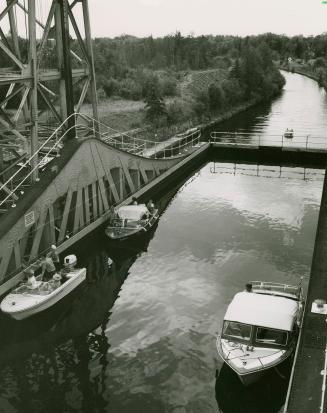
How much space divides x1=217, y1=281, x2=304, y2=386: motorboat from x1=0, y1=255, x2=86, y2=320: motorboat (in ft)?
25.2

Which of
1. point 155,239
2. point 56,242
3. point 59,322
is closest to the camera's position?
point 59,322

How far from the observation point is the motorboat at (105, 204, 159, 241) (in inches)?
1126

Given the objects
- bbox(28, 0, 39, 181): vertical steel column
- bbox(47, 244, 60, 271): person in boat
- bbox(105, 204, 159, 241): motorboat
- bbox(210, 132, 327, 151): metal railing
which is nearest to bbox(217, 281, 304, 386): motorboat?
bbox(47, 244, 60, 271): person in boat

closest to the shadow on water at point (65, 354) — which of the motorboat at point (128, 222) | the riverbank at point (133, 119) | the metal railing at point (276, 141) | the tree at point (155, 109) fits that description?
the motorboat at point (128, 222)

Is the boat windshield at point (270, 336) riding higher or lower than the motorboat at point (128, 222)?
higher

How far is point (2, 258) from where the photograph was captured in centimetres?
2116

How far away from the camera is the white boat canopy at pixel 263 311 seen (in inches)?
663

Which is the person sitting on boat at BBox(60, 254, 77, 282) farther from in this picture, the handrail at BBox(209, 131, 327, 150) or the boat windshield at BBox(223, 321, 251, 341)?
the handrail at BBox(209, 131, 327, 150)

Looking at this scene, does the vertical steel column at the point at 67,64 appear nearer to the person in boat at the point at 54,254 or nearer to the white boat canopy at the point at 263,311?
the person in boat at the point at 54,254

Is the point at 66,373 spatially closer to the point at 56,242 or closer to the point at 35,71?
the point at 56,242

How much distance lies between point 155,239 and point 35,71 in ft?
38.3

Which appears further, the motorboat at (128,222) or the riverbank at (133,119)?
the riverbank at (133,119)

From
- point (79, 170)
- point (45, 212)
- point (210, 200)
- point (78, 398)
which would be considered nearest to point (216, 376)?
point (78, 398)

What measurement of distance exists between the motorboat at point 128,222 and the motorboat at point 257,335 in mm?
11702
